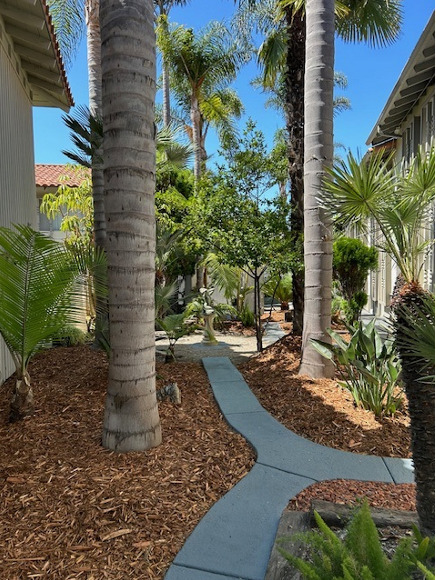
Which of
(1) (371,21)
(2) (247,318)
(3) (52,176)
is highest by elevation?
(1) (371,21)

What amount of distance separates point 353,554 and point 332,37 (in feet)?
19.6

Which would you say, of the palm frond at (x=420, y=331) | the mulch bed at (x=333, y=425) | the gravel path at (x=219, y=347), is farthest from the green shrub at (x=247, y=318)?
the palm frond at (x=420, y=331)

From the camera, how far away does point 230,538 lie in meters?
2.73

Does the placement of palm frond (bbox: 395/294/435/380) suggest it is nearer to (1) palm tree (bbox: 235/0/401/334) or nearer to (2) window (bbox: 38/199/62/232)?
(1) palm tree (bbox: 235/0/401/334)

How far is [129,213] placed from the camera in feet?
11.7

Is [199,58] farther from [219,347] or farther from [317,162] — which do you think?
[317,162]

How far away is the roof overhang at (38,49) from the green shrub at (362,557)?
6.54m

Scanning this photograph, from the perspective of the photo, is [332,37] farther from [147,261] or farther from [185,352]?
[185,352]

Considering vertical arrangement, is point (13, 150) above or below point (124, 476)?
above

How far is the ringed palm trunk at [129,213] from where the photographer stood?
11.6ft

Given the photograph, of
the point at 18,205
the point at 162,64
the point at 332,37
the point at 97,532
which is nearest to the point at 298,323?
the point at 332,37

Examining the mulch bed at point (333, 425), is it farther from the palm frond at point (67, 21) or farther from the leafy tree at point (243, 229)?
the palm frond at point (67, 21)

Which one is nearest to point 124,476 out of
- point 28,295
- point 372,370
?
point 28,295

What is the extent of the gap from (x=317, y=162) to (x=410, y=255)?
371 cm
